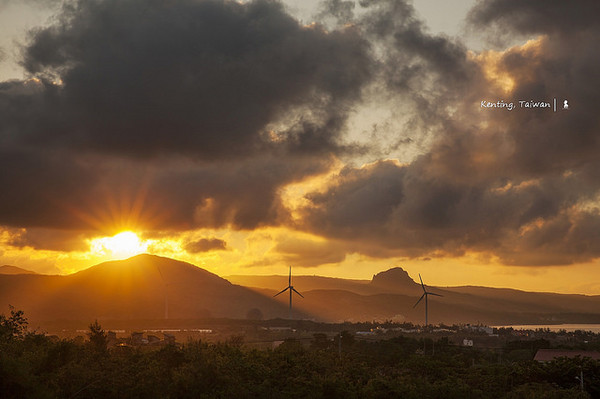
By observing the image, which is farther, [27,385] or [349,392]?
[349,392]

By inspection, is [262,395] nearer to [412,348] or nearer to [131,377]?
[131,377]

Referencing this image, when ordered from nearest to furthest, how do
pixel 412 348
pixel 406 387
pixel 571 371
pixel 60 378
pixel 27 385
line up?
pixel 27 385 < pixel 60 378 < pixel 406 387 < pixel 571 371 < pixel 412 348

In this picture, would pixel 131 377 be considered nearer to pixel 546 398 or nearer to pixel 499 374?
pixel 546 398

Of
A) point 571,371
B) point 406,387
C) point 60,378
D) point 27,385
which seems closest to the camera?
point 27,385

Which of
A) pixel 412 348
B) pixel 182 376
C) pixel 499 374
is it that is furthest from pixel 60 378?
pixel 412 348

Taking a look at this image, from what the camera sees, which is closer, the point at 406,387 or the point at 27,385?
the point at 27,385

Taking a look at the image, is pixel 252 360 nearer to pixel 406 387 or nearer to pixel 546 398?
pixel 406 387

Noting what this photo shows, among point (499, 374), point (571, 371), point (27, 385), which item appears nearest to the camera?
point (27, 385)

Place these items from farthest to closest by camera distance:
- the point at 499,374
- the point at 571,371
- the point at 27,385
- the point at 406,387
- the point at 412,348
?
1. the point at 412,348
2. the point at 499,374
3. the point at 571,371
4. the point at 406,387
5. the point at 27,385

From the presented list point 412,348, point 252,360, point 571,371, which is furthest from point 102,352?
point 412,348
